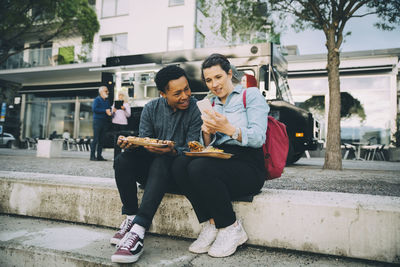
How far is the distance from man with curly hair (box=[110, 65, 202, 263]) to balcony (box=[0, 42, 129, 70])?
15.4 meters

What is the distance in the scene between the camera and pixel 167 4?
16.3 metres

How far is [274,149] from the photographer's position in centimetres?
209

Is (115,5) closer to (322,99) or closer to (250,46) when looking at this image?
(322,99)

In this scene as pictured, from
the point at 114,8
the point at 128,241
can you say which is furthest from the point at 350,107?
the point at 128,241

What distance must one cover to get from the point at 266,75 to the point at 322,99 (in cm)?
1045

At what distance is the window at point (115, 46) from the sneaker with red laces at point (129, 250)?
1623cm

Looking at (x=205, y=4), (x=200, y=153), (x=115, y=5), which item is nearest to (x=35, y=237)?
(x=200, y=153)

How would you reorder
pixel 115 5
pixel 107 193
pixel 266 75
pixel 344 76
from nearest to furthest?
pixel 107 193
pixel 266 75
pixel 344 76
pixel 115 5

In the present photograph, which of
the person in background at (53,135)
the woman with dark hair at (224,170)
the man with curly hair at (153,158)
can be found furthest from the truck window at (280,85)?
the person in background at (53,135)

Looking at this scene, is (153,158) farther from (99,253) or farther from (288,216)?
(288,216)

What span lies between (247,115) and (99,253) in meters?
1.38

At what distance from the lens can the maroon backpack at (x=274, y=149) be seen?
2094mm

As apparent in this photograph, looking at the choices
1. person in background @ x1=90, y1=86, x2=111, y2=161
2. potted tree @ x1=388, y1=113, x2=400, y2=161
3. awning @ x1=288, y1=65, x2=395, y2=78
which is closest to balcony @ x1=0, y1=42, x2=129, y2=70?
awning @ x1=288, y1=65, x2=395, y2=78

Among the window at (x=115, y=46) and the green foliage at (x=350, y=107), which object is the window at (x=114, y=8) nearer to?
the window at (x=115, y=46)
